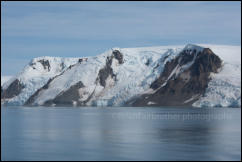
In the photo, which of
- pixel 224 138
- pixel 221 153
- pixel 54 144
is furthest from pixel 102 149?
pixel 224 138

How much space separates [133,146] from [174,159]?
36.3ft

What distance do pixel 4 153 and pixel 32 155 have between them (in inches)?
117

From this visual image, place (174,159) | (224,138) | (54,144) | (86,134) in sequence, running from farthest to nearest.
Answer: (86,134), (224,138), (54,144), (174,159)

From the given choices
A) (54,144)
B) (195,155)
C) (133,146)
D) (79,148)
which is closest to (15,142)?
(54,144)

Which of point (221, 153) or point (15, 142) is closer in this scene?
point (221, 153)

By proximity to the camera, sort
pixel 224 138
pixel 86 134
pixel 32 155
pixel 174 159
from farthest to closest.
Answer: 1. pixel 86 134
2. pixel 224 138
3. pixel 32 155
4. pixel 174 159

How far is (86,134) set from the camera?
2908 inches

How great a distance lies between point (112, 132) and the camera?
77.0 metres

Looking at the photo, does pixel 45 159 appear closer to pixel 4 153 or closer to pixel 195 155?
pixel 4 153

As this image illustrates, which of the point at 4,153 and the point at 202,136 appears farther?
the point at 202,136

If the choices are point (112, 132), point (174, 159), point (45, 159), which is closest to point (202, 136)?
point (112, 132)

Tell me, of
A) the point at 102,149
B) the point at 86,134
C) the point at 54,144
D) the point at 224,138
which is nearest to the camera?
the point at 102,149

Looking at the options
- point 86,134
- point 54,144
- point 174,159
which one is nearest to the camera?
point 174,159

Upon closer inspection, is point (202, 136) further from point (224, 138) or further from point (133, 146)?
point (133, 146)
